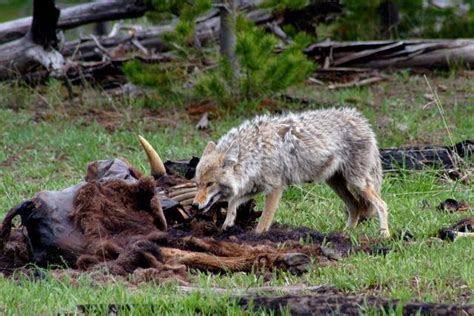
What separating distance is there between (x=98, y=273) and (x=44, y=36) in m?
8.98

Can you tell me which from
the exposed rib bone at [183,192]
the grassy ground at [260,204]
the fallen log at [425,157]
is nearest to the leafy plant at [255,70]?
the grassy ground at [260,204]

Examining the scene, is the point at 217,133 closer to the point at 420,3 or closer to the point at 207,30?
the point at 207,30

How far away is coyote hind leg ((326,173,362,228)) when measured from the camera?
28.6 feet

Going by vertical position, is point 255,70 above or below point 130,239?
below

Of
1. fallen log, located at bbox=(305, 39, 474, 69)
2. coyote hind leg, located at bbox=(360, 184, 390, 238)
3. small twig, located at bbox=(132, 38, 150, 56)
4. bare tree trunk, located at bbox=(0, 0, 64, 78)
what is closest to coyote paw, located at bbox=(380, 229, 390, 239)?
coyote hind leg, located at bbox=(360, 184, 390, 238)

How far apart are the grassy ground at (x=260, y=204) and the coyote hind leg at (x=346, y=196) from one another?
0.45ft

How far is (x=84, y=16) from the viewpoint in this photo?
53.3ft

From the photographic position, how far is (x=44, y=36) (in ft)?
49.0

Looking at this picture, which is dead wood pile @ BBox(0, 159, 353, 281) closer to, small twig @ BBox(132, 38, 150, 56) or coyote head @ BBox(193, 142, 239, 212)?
coyote head @ BBox(193, 142, 239, 212)

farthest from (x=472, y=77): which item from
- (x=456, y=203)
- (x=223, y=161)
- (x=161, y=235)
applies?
(x=161, y=235)

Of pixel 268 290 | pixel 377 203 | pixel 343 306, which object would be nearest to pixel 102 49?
pixel 377 203

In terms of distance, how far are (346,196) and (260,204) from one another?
45.8 inches

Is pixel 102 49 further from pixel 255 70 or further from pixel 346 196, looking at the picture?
pixel 346 196

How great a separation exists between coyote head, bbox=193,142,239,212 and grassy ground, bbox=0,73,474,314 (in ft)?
2.84
